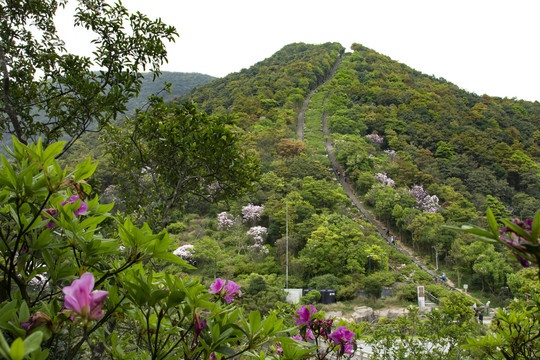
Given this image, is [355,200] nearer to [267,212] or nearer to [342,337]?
[267,212]

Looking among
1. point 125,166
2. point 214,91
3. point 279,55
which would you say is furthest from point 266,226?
point 279,55

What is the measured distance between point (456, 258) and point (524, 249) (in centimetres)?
1563

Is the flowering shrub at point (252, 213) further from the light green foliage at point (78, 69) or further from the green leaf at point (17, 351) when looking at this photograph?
the green leaf at point (17, 351)

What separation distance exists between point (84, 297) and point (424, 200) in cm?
2144

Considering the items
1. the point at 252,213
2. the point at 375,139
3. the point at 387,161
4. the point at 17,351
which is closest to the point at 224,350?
the point at 17,351

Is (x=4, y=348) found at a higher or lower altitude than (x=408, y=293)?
higher

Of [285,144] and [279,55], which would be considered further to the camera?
[279,55]

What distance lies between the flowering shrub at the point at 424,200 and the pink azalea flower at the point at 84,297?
790 inches

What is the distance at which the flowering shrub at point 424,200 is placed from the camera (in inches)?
740

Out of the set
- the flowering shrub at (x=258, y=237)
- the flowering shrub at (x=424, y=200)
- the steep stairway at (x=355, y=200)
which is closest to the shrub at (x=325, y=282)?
the flowering shrub at (x=258, y=237)

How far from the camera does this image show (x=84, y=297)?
567 mm

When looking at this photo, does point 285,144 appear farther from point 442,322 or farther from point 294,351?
point 294,351

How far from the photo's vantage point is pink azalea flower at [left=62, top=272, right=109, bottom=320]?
1.83 feet

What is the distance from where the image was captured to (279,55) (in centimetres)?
6159
